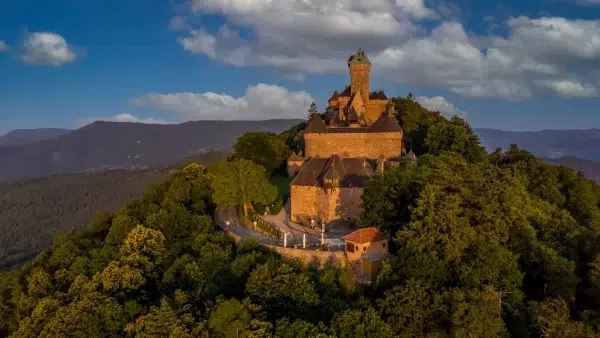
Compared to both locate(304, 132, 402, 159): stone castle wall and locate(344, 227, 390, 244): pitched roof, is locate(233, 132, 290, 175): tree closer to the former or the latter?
locate(304, 132, 402, 159): stone castle wall

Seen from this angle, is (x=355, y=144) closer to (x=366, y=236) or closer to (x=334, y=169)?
(x=334, y=169)

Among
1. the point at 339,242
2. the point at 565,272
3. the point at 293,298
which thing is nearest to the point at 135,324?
the point at 293,298

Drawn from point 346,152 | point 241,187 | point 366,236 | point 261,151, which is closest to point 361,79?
point 346,152

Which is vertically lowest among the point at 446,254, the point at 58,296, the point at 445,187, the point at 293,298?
the point at 58,296

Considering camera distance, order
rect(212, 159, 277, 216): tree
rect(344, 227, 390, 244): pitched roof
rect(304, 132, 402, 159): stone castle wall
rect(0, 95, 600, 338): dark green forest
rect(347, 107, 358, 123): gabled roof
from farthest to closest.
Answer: rect(347, 107, 358, 123): gabled roof → rect(304, 132, 402, 159): stone castle wall → rect(212, 159, 277, 216): tree → rect(344, 227, 390, 244): pitched roof → rect(0, 95, 600, 338): dark green forest

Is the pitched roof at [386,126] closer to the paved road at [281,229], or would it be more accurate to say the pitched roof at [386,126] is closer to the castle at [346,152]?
the castle at [346,152]

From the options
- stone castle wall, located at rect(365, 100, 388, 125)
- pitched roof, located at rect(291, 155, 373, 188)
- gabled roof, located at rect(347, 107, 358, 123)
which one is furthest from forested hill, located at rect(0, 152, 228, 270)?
pitched roof, located at rect(291, 155, 373, 188)

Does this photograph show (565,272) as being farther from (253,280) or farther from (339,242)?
(253,280)
